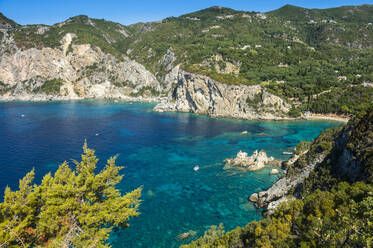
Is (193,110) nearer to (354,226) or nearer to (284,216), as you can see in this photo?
(284,216)

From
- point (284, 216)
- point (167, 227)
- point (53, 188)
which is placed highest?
point (53, 188)

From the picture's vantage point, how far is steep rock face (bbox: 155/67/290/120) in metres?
110

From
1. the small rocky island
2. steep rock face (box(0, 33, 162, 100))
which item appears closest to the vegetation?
steep rock face (box(0, 33, 162, 100))

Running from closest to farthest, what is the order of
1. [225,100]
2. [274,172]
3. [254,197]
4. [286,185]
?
[286,185], [254,197], [274,172], [225,100]

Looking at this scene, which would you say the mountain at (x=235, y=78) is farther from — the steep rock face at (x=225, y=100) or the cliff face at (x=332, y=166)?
the cliff face at (x=332, y=166)

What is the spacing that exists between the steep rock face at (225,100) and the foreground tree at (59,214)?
97471mm

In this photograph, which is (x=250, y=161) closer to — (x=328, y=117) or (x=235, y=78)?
(x=328, y=117)

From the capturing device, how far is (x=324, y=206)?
20.0 metres

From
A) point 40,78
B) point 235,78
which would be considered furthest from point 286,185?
point 40,78

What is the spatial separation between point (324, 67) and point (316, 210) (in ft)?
504

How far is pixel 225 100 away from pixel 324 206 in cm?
9818

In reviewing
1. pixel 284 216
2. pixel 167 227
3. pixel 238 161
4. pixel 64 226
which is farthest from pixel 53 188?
pixel 238 161

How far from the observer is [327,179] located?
30.8 meters

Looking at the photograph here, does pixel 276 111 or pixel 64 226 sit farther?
pixel 276 111
